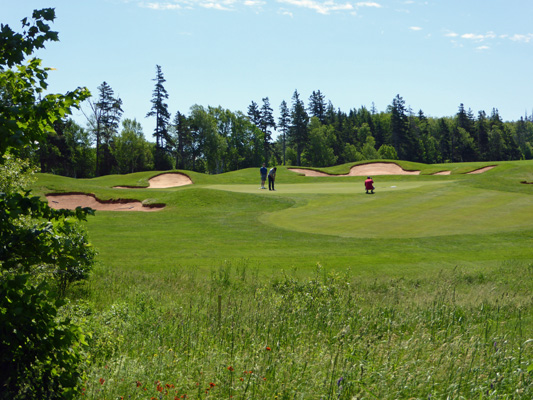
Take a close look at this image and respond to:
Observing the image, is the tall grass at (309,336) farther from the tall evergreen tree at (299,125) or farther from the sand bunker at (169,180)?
the tall evergreen tree at (299,125)

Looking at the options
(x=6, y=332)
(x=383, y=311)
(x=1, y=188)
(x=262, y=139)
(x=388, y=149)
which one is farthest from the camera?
(x=388, y=149)

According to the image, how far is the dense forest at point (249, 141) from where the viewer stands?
3654 inches

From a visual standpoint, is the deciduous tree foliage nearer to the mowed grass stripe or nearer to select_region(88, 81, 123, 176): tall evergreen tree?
the mowed grass stripe

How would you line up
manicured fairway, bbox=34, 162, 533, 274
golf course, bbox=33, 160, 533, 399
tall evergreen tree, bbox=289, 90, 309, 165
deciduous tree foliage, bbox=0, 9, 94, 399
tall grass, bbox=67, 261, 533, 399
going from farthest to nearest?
tall evergreen tree, bbox=289, 90, 309, 165 → manicured fairway, bbox=34, 162, 533, 274 → golf course, bbox=33, 160, 533, 399 → tall grass, bbox=67, 261, 533, 399 → deciduous tree foliage, bbox=0, 9, 94, 399

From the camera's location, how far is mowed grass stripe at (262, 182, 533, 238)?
2114 centimetres

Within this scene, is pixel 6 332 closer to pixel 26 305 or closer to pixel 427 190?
pixel 26 305

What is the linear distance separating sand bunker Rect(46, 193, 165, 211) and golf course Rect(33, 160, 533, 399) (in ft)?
4.92

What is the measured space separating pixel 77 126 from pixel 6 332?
100 metres

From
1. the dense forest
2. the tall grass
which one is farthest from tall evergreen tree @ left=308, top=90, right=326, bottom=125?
the tall grass

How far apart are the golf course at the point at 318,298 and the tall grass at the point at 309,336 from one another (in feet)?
0.12

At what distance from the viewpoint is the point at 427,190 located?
2953cm

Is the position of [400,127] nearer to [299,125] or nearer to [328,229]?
[299,125]

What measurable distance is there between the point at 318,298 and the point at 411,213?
14721 mm

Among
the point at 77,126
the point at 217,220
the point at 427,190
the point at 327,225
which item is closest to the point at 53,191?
the point at 217,220
